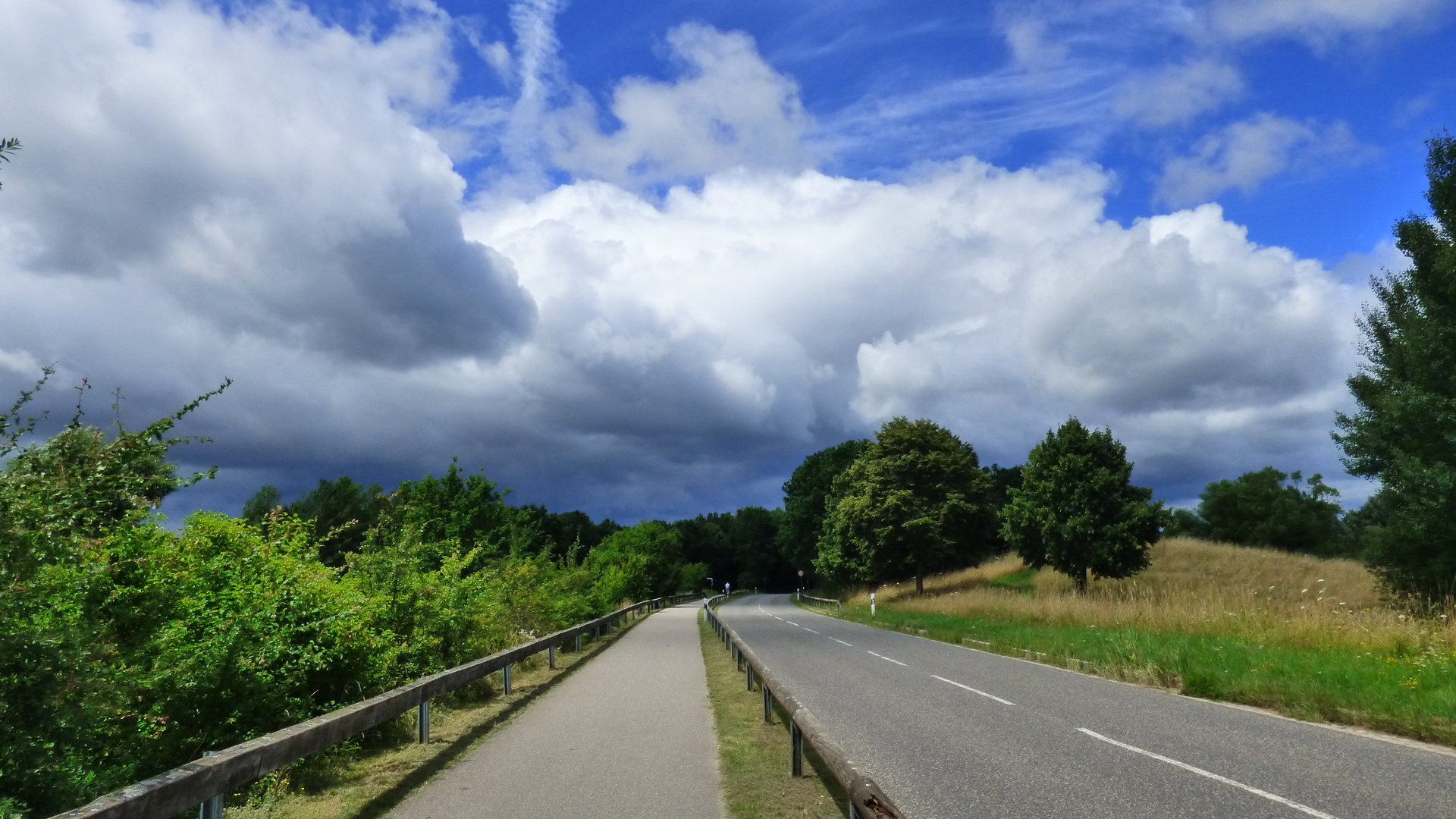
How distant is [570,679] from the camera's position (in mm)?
15391

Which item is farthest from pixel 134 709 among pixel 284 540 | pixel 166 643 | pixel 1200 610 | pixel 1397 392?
pixel 1397 392

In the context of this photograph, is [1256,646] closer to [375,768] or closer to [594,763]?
[594,763]

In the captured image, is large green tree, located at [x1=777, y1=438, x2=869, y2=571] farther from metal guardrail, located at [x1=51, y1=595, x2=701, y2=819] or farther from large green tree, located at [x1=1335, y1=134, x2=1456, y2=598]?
metal guardrail, located at [x1=51, y1=595, x2=701, y2=819]

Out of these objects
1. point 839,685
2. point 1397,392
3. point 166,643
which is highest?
point 1397,392

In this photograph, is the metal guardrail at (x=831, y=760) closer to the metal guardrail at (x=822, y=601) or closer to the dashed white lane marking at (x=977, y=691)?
the dashed white lane marking at (x=977, y=691)

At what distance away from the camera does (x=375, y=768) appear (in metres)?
7.63

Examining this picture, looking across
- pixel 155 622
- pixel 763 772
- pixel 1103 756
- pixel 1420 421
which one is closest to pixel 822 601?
pixel 1420 421

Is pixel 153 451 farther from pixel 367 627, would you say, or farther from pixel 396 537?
pixel 396 537

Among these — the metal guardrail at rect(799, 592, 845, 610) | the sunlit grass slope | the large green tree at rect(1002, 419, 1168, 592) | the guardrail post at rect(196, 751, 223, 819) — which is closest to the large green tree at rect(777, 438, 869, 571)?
the metal guardrail at rect(799, 592, 845, 610)

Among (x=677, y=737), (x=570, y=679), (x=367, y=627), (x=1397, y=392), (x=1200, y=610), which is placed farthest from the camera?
(x=1397, y=392)

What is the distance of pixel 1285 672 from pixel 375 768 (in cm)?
1154

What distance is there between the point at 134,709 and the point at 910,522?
134 feet

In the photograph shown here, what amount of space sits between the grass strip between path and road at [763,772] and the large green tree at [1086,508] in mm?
26586

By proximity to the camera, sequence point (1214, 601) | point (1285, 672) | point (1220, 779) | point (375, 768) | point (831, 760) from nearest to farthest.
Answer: point (831, 760) → point (1220, 779) → point (375, 768) → point (1285, 672) → point (1214, 601)
